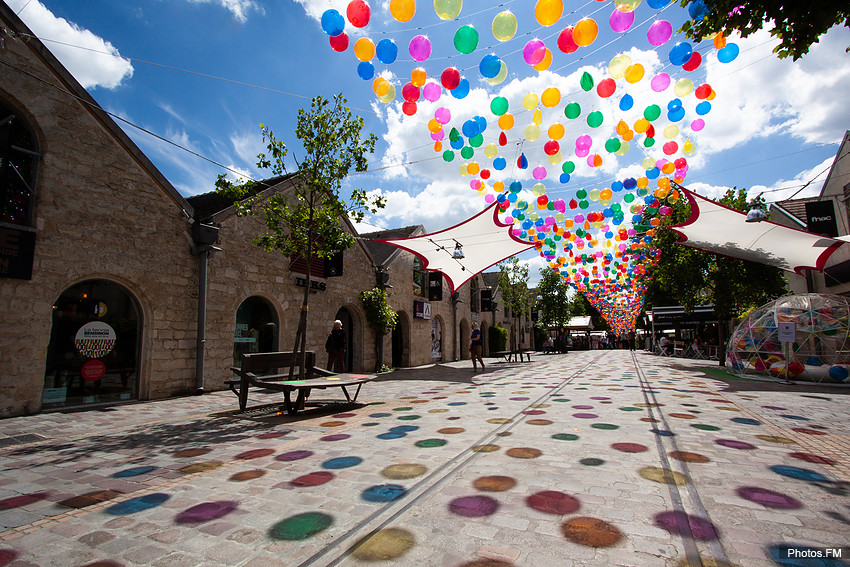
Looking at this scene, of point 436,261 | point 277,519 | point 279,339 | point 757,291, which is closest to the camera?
point 277,519

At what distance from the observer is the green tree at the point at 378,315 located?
1461cm

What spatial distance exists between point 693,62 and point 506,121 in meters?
2.66

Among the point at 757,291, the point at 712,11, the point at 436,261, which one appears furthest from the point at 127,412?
the point at 757,291

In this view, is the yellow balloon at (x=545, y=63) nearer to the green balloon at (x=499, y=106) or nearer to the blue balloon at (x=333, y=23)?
the green balloon at (x=499, y=106)

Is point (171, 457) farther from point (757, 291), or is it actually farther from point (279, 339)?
point (757, 291)

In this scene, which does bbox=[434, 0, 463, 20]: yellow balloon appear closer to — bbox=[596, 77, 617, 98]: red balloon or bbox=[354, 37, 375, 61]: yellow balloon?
bbox=[354, 37, 375, 61]: yellow balloon

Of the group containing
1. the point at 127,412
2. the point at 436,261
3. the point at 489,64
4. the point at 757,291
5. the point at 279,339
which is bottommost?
the point at 127,412

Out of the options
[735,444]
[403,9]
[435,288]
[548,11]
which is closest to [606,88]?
[548,11]

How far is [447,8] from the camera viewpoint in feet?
14.9

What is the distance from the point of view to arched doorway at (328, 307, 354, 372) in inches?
565

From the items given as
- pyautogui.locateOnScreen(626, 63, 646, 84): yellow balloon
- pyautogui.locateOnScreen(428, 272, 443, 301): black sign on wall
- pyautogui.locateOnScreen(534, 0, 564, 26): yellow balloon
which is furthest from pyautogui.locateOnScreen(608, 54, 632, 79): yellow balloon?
pyautogui.locateOnScreen(428, 272, 443, 301): black sign on wall

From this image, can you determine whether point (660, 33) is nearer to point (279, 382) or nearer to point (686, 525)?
point (686, 525)

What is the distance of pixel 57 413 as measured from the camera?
646 cm

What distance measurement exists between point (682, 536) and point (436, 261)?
542 inches
